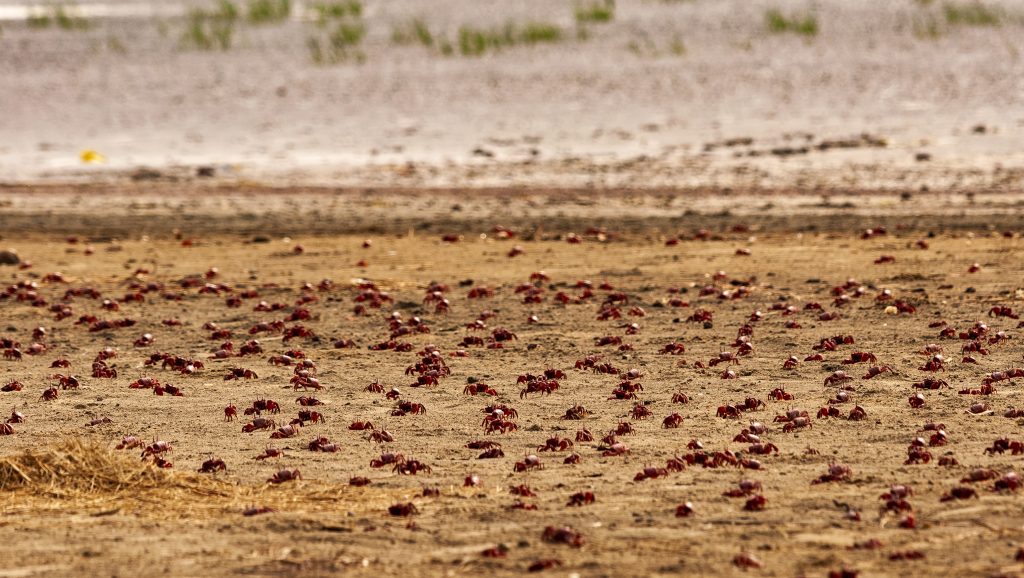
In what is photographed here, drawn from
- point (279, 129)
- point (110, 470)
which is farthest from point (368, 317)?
point (279, 129)

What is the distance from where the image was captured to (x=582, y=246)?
2008 centimetres

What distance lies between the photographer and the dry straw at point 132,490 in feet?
30.2

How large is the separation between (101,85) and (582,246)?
24.2 meters

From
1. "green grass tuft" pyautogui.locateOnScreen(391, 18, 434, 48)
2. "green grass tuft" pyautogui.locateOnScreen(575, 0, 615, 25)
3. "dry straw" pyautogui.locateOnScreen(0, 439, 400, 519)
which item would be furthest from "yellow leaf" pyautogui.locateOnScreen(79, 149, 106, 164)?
"dry straw" pyautogui.locateOnScreen(0, 439, 400, 519)

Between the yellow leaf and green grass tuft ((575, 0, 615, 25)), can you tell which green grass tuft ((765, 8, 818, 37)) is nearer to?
green grass tuft ((575, 0, 615, 25))

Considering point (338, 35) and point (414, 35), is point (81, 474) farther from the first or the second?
point (338, 35)

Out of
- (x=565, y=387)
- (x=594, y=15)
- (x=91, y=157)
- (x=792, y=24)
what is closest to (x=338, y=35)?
A: (x=594, y=15)

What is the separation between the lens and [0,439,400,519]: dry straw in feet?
30.2

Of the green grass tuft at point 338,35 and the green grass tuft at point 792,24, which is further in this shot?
the green grass tuft at point 338,35

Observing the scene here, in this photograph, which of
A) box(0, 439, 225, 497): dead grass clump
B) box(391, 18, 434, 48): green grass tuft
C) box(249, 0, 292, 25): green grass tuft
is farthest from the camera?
box(249, 0, 292, 25): green grass tuft

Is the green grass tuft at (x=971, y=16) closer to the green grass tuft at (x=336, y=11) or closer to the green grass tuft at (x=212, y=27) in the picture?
the green grass tuft at (x=336, y=11)

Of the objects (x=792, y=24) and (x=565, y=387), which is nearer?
(x=565, y=387)

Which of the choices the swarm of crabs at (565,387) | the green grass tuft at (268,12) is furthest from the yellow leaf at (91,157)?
the green grass tuft at (268,12)

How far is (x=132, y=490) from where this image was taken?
31.1 feet
